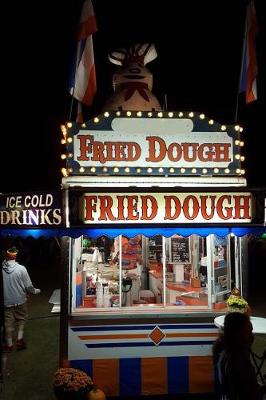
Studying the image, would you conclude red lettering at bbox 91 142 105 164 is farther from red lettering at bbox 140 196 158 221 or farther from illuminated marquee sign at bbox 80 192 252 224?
red lettering at bbox 140 196 158 221

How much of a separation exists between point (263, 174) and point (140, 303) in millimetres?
47224

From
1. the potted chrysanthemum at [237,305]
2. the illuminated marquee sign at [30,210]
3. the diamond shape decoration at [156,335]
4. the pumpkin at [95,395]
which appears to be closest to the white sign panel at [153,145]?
the illuminated marquee sign at [30,210]

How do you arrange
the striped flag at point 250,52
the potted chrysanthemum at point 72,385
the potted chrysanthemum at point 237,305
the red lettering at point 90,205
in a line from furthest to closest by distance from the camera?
the striped flag at point 250,52, the potted chrysanthemum at point 237,305, the red lettering at point 90,205, the potted chrysanthemum at point 72,385

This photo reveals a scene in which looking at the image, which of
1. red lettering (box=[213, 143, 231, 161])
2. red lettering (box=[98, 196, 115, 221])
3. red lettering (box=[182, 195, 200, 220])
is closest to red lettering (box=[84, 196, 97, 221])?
red lettering (box=[98, 196, 115, 221])

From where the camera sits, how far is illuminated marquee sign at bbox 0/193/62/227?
6.01 m

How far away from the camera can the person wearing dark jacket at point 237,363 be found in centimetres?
347

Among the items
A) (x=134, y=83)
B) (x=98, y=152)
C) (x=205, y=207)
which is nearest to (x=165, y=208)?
(x=205, y=207)

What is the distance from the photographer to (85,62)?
7141mm

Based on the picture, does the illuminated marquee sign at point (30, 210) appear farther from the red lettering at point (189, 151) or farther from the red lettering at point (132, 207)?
the red lettering at point (189, 151)

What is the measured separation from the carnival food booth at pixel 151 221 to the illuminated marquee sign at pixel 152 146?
2cm

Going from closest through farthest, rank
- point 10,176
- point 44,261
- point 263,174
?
point 44,261, point 263,174, point 10,176

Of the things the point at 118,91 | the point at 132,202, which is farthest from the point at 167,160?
the point at 118,91

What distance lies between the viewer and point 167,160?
6.72 metres

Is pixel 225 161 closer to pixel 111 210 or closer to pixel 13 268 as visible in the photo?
pixel 111 210
